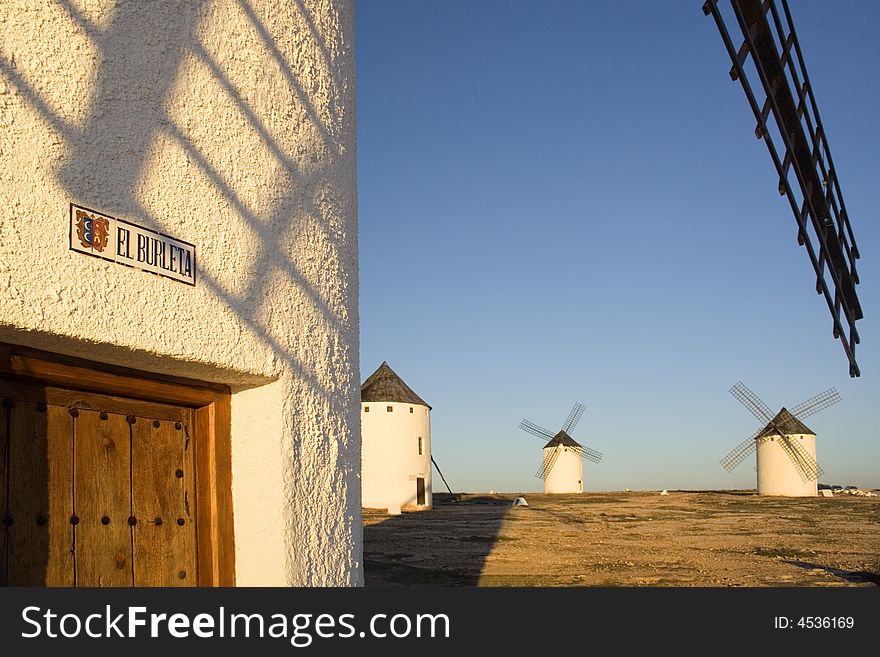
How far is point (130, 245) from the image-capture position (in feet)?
9.46

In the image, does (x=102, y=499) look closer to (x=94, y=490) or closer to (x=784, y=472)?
(x=94, y=490)

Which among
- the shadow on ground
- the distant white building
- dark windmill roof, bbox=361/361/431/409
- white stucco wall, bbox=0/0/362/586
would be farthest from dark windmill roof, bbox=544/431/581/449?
white stucco wall, bbox=0/0/362/586

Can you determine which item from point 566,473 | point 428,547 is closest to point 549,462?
point 566,473

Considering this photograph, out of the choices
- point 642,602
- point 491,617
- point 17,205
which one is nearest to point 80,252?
point 17,205

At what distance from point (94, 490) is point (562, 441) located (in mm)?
41315

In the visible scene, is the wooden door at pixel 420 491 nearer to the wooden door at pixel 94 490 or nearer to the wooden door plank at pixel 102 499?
the wooden door at pixel 94 490

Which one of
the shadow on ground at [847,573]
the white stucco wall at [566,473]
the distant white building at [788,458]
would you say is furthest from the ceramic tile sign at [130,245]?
the white stucco wall at [566,473]

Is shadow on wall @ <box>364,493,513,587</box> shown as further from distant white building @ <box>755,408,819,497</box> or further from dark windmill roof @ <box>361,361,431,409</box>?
distant white building @ <box>755,408,819,497</box>

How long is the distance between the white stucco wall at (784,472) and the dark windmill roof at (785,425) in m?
0.25

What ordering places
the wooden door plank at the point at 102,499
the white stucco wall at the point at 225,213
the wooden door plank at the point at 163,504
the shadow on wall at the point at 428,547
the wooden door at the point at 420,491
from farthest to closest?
the wooden door at the point at 420,491, the shadow on wall at the point at 428,547, the wooden door plank at the point at 163,504, the wooden door plank at the point at 102,499, the white stucco wall at the point at 225,213

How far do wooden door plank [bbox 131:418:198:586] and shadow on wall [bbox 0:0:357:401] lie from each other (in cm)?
55

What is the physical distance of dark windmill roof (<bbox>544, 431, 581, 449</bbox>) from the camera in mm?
43125

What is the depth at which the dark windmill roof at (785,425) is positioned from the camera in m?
36.9

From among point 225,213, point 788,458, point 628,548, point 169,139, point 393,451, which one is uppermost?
point 169,139
